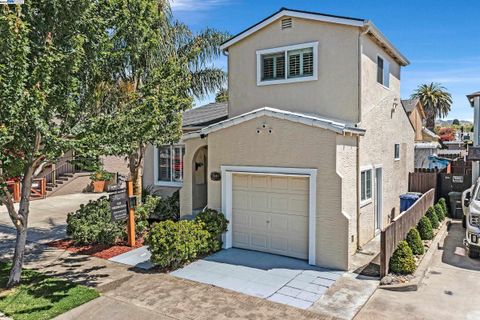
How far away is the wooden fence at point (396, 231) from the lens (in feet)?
28.2

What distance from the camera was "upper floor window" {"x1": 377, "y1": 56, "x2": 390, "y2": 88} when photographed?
505 inches

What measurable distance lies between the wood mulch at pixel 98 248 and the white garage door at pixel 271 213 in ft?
11.7

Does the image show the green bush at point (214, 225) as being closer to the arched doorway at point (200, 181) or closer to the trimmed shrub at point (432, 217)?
the arched doorway at point (200, 181)

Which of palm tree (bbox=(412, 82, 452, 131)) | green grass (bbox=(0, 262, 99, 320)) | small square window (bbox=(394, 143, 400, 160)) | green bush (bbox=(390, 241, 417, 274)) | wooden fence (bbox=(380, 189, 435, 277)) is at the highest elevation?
palm tree (bbox=(412, 82, 452, 131))

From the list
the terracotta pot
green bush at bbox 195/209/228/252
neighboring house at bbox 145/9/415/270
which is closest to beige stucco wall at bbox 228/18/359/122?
neighboring house at bbox 145/9/415/270

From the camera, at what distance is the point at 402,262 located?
870 cm

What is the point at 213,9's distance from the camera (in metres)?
16.1

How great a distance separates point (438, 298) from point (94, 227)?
10054mm

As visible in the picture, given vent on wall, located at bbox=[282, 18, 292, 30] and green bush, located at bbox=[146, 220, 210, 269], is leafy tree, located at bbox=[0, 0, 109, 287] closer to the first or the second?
green bush, located at bbox=[146, 220, 210, 269]

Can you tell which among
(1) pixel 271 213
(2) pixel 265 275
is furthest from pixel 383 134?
(2) pixel 265 275

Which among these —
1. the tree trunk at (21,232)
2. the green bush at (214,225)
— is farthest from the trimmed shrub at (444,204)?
the tree trunk at (21,232)

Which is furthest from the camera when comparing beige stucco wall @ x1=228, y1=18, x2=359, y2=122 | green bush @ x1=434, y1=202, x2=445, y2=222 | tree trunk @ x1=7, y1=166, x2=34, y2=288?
green bush @ x1=434, y1=202, x2=445, y2=222

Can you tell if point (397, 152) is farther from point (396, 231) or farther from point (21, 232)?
point (21, 232)

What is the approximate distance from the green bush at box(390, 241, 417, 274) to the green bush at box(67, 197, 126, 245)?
844 cm
